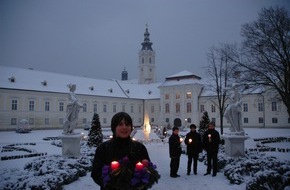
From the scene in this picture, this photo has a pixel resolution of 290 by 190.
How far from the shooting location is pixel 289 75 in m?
17.8

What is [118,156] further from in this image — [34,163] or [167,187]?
[34,163]

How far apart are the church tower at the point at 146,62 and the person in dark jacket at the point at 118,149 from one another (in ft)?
255

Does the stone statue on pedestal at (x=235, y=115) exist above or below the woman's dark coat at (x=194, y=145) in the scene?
above

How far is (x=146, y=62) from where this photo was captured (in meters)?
82.1

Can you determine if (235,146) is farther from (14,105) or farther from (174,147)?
(14,105)

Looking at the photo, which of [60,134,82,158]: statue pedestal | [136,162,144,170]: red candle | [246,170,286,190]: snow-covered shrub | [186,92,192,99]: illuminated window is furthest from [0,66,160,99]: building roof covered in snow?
[136,162,144,170]: red candle

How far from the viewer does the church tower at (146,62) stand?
269 ft

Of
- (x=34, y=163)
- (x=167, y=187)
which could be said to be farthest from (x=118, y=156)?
(x=34, y=163)

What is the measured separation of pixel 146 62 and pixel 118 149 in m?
79.4

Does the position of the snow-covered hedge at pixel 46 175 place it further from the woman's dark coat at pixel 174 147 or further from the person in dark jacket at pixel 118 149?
the person in dark jacket at pixel 118 149

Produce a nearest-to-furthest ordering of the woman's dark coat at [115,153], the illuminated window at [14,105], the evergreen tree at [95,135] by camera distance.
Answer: the woman's dark coat at [115,153], the evergreen tree at [95,135], the illuminated window at [14,105]

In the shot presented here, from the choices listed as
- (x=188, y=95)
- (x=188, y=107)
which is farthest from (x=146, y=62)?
(x=188, y=107)

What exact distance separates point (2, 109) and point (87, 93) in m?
16.2

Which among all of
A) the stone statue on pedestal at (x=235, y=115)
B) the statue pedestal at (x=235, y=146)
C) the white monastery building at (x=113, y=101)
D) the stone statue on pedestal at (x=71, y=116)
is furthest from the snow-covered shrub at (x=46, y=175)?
the white monastery building at (x=113, y=101)
